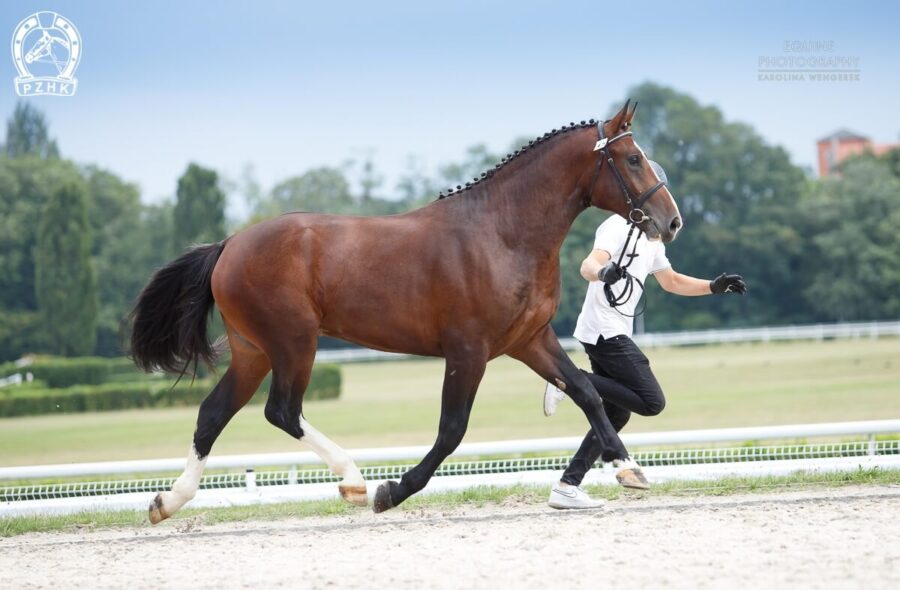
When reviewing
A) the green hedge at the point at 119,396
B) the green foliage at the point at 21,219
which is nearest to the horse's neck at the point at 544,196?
the green hedge at the point at 119,396

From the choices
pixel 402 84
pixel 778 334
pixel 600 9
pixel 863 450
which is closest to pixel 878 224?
pixel 778 334

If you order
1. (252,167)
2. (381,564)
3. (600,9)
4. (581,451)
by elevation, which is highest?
(600,9)

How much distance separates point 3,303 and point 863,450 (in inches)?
1930

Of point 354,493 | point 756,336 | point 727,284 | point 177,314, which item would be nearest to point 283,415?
point 354,493

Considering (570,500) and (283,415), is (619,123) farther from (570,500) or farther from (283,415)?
(283,415)

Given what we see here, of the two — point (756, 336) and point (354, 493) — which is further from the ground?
point (756, 336)

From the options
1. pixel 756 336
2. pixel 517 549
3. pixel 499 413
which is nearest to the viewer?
pixel 517 549

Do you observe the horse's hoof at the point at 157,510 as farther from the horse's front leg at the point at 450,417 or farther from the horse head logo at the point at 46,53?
the horse head logo at the point at 46,53

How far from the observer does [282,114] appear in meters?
75.1

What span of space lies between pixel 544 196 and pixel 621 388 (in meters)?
1.17

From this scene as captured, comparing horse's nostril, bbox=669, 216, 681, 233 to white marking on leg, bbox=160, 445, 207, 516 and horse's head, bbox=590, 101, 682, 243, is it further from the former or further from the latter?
white marking on leg, bbox=160, 445, 207, 516

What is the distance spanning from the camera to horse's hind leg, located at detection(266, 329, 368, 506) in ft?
19.1

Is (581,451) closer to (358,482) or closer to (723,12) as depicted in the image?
(358,482)

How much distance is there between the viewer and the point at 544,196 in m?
5.80
